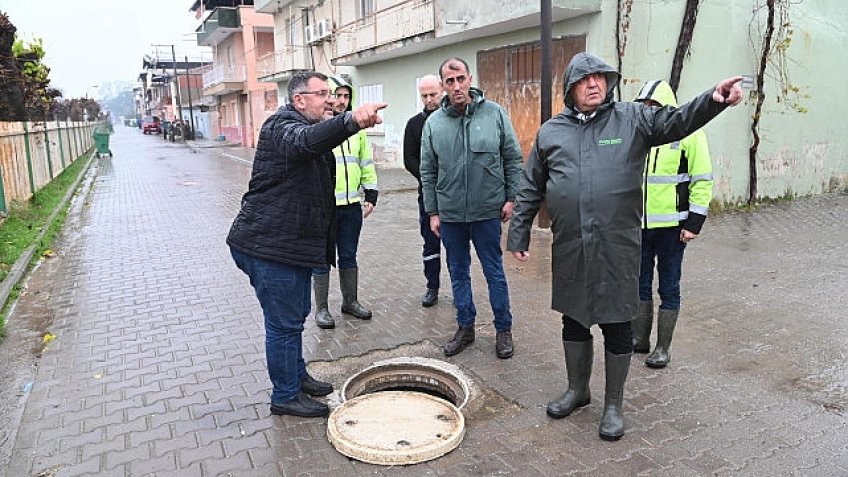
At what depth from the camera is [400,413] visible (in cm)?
364

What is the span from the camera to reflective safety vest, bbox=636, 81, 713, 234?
3.91 metres

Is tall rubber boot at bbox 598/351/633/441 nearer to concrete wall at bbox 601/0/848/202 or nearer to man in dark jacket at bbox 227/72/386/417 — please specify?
man in dark jacket at bbox 227/72/386/417

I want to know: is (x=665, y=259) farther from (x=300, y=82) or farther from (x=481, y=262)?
(x=300, y=82)

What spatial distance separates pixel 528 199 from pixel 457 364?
1.44 m

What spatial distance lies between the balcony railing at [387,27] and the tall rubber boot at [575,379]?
34.1 ft

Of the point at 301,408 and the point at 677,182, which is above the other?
the point at 677,182

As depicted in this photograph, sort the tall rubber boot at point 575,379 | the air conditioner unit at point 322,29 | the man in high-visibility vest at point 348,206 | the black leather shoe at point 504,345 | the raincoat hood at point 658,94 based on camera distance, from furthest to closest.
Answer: the air conditioner unit at point 322,29 → the man in high-visibility vest at point 348,206 → the black leather shoe at point 504,345 → the raincoat hood at point 658,94 → the tall rubber boot at point 575,379

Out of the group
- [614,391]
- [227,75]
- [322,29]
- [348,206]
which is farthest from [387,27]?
[227,75]

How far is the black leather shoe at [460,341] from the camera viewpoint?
4523mm

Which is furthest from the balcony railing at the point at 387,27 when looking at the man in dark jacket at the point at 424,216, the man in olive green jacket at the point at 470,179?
the man in olive green jacket at the point at 470,179

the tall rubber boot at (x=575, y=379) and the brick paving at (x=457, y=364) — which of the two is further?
the tall rubber boot at (x=575, y=379)

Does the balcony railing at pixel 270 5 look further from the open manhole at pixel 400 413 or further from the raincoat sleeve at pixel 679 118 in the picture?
the raincoat sleeve at pixel 679 118

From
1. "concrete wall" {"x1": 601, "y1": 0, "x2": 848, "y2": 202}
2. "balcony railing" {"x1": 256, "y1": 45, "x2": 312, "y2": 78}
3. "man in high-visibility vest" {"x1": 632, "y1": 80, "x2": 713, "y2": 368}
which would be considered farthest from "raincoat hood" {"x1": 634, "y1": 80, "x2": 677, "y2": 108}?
"balcony railing" {"x1": 256, "y1": 45, "x2": 312, "y2": 78}

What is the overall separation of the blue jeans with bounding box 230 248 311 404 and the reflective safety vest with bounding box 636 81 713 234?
7.39ft
